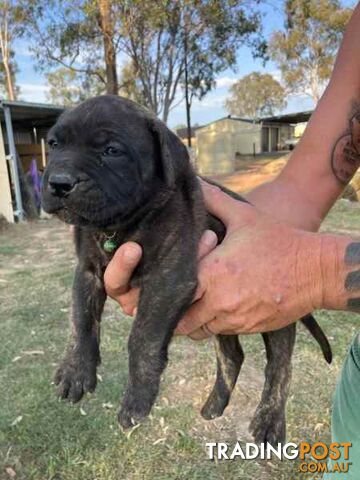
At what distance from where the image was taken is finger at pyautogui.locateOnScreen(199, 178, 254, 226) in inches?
90.1

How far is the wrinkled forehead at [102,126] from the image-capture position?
2.22 meters

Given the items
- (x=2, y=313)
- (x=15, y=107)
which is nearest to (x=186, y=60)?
(x=15, y=107)

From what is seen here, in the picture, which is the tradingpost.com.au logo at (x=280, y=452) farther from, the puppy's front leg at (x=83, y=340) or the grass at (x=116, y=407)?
the puppy's front leg at (x=83, y=340)

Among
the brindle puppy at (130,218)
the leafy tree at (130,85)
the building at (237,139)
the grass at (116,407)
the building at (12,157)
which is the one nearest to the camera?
the brindle puppy at (130,218)

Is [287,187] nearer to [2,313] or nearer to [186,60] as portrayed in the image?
[2,313]

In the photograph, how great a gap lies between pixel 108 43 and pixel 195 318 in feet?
68.0

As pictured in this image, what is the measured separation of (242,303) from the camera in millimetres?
2064

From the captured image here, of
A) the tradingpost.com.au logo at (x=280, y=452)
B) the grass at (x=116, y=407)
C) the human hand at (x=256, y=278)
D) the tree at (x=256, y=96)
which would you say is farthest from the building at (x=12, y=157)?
the tree at (x=256, y=96)

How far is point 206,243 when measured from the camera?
2.35 meters

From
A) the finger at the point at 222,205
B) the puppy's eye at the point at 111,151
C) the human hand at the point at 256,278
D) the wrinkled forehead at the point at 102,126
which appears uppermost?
the wrinkled forehead at the point at 102,126

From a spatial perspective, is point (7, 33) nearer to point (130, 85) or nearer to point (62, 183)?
point (130, 85)

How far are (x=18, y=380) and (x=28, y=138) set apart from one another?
55.6ft

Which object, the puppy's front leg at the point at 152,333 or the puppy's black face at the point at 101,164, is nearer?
the puppy's black face at the point at 101,164

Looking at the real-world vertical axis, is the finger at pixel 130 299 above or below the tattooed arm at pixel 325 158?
below
